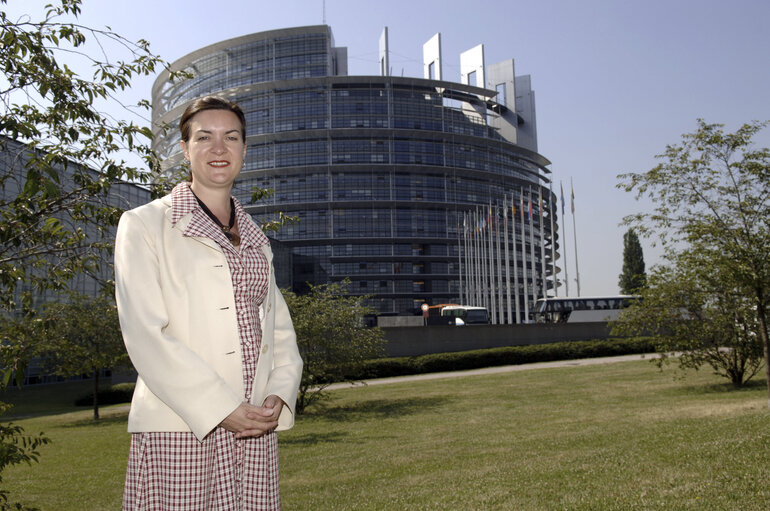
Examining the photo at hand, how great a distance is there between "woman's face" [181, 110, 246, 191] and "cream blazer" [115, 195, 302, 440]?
7.8 inches

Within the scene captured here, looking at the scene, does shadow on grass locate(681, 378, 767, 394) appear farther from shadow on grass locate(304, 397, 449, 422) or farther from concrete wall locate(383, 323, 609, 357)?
concrete wall locate(383, 323, 609, 357)

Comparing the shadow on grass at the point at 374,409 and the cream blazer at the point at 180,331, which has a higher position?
the cream blazer at the point at 180,331

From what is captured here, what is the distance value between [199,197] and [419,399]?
21.2 metres

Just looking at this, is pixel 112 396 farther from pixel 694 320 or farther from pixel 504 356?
pixel 694 320

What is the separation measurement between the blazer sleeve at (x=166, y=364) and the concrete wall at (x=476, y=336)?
111ft

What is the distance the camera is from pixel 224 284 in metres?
2.37

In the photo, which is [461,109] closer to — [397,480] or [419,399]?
[419,399]

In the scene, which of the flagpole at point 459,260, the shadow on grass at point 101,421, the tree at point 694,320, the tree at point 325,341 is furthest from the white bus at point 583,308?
the shadow on grass at point 101,421

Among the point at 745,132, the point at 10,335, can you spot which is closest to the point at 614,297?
the point at 745,132

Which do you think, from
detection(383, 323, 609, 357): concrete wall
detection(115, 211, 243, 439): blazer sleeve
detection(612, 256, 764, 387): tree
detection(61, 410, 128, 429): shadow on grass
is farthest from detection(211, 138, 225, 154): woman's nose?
detection(383, 323, 609, 357): concrete wall

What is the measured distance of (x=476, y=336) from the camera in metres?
37.5

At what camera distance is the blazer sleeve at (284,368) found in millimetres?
2426

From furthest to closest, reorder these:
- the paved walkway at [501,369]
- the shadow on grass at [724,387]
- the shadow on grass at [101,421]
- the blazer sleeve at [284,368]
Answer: the paved walkway at [501,369]
the shadow on grass at [101,421]
the shadow on grass at [724,387]
the blazer sleeve at [284,368]

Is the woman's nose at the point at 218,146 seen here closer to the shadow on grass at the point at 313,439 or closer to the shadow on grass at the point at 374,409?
the shadow on grass at the point at 313,439
